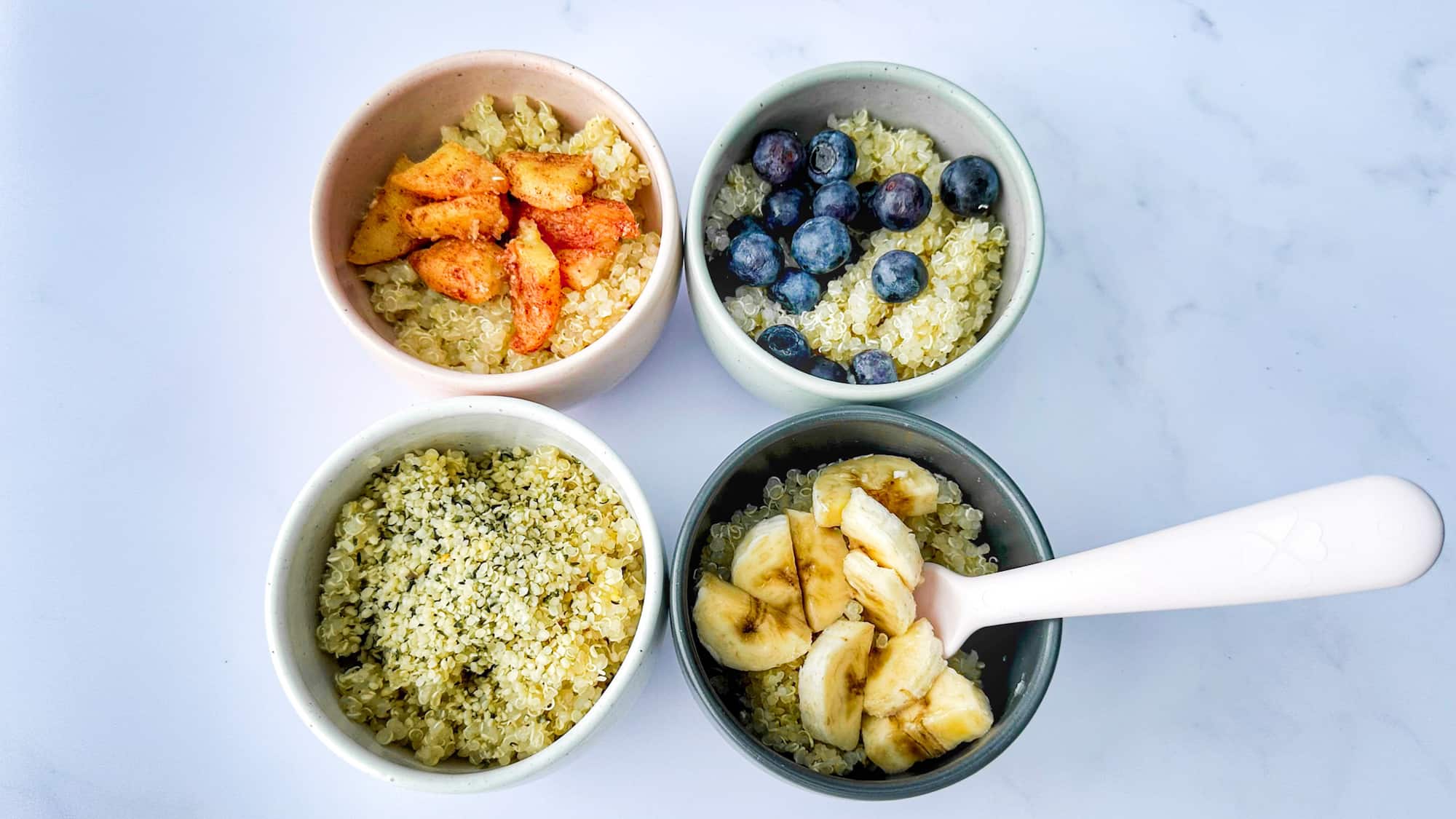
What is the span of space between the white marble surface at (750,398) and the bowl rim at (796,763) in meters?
0.22

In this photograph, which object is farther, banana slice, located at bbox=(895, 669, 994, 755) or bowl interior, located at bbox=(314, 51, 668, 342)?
bowl interior, located at bbox=(314, 51, 668, 342)

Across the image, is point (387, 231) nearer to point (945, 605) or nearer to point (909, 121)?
point (909, 121)

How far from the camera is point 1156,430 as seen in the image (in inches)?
49.9

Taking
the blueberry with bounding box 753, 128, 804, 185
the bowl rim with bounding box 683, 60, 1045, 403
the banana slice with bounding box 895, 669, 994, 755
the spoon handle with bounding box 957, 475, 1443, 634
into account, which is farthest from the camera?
the blueberry with bounding box 753, 128, 804, 185

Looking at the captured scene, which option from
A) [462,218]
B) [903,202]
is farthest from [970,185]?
[462,218]

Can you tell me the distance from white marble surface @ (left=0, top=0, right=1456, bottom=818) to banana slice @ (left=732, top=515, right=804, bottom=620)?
0.24 m

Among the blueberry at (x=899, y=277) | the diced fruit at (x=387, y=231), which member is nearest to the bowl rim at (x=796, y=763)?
the blueberry at (x=899, y=277)

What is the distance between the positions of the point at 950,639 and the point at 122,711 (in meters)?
0.96

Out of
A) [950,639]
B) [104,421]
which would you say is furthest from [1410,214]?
[104,421]

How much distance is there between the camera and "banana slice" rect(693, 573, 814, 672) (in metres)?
0.95

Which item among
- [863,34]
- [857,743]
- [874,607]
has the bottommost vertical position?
[857,743]

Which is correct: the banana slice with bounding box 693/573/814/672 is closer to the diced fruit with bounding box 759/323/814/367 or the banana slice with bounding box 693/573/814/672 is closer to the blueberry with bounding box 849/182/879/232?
the diced fruit with bounding box 759/323/814/367

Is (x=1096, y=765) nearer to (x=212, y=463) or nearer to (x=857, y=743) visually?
(x=857, y=743)

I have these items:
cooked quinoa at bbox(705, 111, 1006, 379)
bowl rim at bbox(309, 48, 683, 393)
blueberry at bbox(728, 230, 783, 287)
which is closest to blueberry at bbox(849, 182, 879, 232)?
cooked quinoa at bbox(705, 111, 1006, 379)
